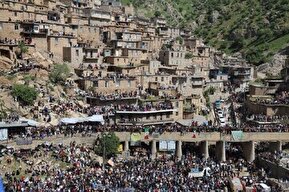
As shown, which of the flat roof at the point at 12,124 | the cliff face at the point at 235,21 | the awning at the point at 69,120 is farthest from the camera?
the cliff face at the point at 235,21

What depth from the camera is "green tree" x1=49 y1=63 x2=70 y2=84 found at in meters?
62.7

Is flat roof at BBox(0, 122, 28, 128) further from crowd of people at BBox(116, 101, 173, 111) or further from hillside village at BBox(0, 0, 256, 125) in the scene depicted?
crowd of people at BBox(116, 101, 173, 111)

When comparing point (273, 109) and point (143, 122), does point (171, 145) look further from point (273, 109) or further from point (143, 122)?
point (273, 109)

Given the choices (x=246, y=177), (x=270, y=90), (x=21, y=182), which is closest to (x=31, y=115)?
(x=21, y=182)

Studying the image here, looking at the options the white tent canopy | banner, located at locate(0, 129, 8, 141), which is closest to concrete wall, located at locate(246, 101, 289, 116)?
the white tent canopy

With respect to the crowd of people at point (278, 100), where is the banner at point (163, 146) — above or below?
below

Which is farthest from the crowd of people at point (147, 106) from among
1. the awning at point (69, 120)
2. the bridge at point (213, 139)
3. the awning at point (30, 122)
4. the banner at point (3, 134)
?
the banner at point (3, 134)

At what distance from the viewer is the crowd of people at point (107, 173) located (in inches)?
1617

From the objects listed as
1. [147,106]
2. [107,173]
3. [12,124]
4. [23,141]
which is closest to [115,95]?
[147,106]

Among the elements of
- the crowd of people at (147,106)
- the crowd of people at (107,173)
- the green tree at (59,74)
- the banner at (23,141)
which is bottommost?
the crowd of people at (107,173)

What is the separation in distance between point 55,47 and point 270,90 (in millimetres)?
31936

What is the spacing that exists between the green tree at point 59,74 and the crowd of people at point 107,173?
46.0 ft

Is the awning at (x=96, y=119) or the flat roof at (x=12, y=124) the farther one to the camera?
the awning at (x=96, y=119)

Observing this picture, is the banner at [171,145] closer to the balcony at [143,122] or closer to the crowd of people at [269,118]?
the balcony at [143,122]
